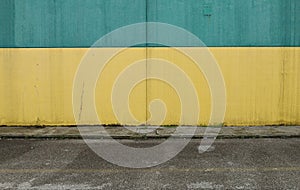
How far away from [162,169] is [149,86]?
147 inches

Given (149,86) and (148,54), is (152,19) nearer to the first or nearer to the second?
(148,54)

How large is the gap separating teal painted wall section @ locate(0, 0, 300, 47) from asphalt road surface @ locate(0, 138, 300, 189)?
3.01 m

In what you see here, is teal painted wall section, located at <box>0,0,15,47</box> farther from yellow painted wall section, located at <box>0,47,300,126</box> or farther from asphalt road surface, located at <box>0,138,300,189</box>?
asphalt road surface, located at <box>0,138,300,189</box>

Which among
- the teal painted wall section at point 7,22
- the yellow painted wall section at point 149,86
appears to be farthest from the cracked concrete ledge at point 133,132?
the teal painted wall section at point 7,22

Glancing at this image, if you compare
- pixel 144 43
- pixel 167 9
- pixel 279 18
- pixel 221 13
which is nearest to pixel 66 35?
pixel 144 43

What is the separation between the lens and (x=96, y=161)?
6723 millimetres

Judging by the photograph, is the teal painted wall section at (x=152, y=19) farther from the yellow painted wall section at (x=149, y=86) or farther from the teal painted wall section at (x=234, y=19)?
the yellow painted wall section at (x=149, y=86)

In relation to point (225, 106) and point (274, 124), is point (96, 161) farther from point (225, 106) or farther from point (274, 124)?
point (274, 124)

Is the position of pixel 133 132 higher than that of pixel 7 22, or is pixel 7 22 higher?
pixel 7 22

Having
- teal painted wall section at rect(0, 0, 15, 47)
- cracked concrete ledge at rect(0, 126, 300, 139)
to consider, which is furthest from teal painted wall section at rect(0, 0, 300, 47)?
cracked concrete ledge at rect(0, 126, 300, 139)

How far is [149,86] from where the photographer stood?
9.66 m

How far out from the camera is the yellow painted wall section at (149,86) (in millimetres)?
9633

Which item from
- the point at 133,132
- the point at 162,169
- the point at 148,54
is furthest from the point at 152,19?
the point at 162,169

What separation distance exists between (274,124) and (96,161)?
5.26 meters
